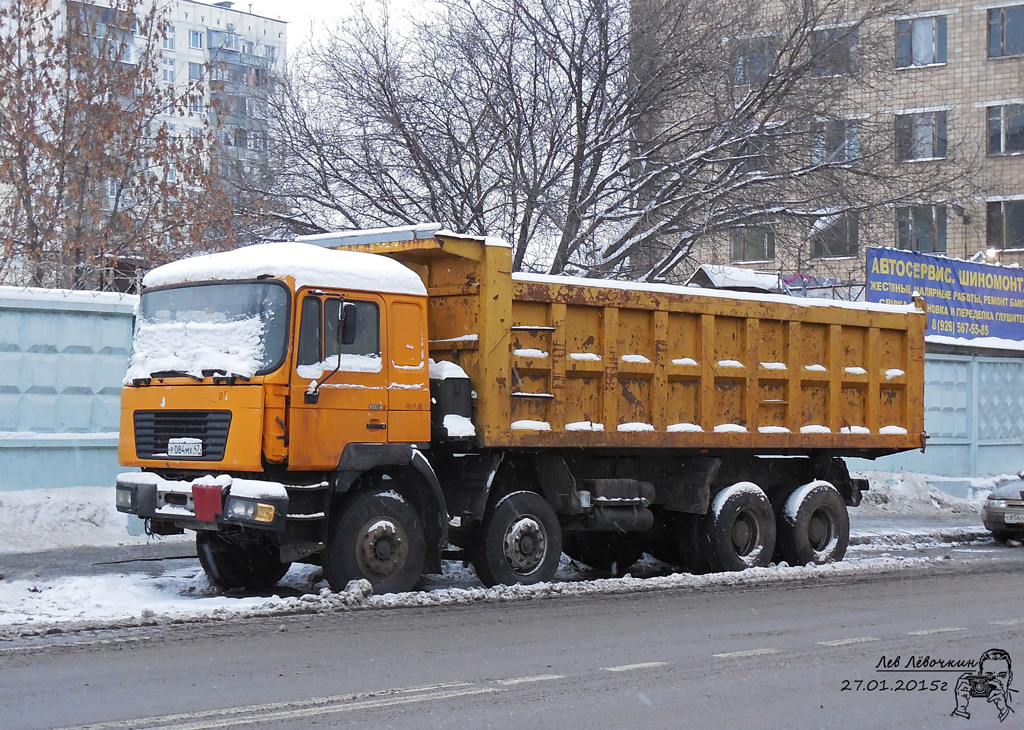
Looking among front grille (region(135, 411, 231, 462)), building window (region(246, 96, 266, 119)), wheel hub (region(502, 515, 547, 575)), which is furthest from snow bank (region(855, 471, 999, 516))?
front grille (region(135, 411, 231, 462))

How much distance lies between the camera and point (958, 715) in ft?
22.4

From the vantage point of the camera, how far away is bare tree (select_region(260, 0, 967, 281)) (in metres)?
19.1

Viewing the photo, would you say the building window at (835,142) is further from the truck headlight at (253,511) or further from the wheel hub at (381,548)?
the truck headlight at (253,511)

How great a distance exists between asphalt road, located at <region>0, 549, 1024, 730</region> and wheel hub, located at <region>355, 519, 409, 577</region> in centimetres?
68

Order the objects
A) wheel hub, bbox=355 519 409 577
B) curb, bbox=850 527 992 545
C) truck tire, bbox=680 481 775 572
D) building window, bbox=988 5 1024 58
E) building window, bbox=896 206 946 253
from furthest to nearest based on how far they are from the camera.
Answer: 1. building window, bbox=988 5 1024 58
2. building window, bbox=896 206 946 253
3. curb, bbox=850 527 992 545
4. truck tire, bbox=680 481 775 572
5. wheel hub, bbox=355 519 409 577

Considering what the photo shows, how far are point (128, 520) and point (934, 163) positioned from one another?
1382 cm

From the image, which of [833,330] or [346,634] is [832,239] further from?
[346,634]

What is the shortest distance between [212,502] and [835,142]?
1371 cm

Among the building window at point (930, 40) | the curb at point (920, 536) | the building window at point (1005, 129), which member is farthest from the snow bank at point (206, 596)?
the building window at point (930, 40)

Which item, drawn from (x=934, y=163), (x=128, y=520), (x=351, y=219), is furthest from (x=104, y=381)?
(x=934, y=163)

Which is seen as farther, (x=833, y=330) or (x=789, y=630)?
(x=833, y=330)

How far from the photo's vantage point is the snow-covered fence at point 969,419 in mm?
22000

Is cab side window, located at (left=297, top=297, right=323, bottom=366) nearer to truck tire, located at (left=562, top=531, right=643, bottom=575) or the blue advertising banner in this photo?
truck tire, located at (left=562, top=531, right=643, bottom=575)

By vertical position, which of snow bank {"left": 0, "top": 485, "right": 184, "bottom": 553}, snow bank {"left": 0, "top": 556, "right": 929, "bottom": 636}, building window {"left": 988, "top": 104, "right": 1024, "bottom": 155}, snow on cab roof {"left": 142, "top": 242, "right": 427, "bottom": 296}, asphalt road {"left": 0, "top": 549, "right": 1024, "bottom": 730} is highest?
building window {"left": 988, "top": 104, "right": 1024, "bottom": 155}
